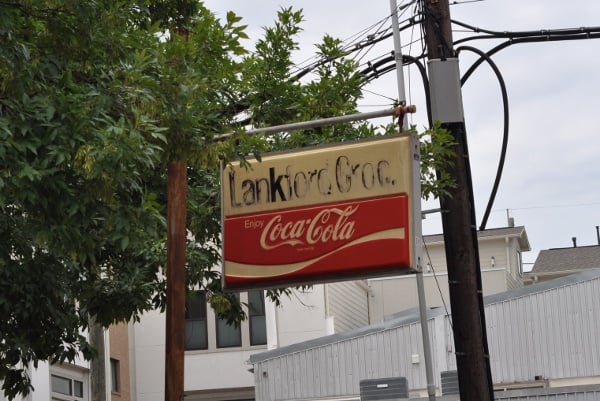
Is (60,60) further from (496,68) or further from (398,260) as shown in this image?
(496,68)

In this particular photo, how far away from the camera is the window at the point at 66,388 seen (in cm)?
3222

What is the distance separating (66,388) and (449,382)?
1195cm

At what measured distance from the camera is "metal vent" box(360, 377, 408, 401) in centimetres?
2544

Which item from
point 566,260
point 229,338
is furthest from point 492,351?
point 566,260

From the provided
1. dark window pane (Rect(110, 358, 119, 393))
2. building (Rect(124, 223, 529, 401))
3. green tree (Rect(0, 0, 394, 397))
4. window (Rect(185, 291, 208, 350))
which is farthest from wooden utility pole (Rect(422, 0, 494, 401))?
window (Rect(185, 291, 208, 350))

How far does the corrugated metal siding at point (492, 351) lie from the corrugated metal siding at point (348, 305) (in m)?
11.6

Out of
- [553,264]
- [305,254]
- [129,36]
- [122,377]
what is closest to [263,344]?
[122,377]

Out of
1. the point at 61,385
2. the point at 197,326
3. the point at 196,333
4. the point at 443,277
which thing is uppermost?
the point at 443,277

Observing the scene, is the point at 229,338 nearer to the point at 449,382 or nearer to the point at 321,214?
the point at 449,382

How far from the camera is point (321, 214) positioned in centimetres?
1443

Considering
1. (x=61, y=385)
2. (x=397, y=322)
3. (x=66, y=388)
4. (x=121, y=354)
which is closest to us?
(x=397, y=322)

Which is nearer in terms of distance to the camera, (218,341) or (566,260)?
(218,341)

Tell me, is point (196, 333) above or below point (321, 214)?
above

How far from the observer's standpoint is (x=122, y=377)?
4056 centimetres
